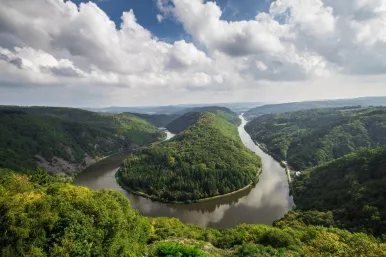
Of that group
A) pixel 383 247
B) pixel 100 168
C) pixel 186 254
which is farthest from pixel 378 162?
pixel 100 168

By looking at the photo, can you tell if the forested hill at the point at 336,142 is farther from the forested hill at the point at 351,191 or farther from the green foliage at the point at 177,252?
the green foliage at the point at 177,252

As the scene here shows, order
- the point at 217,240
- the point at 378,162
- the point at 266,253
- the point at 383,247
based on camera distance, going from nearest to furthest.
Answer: the point at 383,247
the point at 266,253
the point at 217,240
the point at 378,162

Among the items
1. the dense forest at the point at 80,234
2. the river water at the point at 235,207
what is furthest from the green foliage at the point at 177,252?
the river water at the point at 235,207

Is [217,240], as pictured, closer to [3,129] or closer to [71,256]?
[71,256]

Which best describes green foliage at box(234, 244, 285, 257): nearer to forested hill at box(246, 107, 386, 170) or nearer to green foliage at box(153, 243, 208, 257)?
green foliage at box(153, 243, 208, 257)

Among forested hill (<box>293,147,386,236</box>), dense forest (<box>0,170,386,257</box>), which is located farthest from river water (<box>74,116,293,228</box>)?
dense forest (<box>0,170,386,257</box>)

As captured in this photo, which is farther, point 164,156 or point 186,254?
point 164,156
